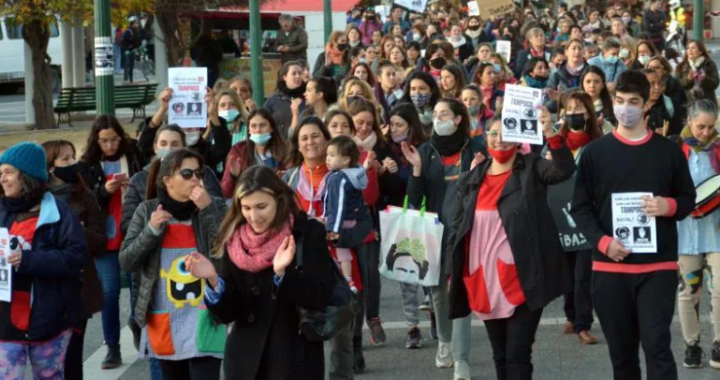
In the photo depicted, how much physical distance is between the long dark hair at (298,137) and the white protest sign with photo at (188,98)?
1.87m

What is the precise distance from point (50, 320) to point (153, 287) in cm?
59

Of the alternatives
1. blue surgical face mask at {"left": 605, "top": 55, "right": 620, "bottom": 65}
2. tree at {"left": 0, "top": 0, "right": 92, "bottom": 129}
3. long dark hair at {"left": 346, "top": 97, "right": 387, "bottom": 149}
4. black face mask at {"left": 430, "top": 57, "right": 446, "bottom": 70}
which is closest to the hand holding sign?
long dark hair at {"left": 346, "top": 97, "right": 387, "bottom": 149}

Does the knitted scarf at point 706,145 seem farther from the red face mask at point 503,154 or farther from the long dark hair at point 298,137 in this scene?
the long dark hair at point 298,137

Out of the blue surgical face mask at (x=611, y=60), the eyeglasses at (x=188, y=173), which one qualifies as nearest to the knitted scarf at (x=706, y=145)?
the eyeglasses at (x=188, y=173)

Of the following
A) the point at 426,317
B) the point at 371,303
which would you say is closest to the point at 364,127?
the point at 371,303

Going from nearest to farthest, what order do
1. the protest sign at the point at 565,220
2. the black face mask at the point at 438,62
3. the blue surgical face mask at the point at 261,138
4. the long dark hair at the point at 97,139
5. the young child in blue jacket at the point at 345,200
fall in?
the young child in blue jacket at the point at 345,200 < the long dark hair at the point at 97,139 < the protest sign at the point at 565,220 < the blue surgical face mask at the point at 261,138 < the black face mask at the point at 438,62

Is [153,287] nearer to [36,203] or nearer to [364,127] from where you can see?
[36,203]

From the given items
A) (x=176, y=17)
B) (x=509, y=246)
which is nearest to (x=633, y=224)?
(x=509, y=246)

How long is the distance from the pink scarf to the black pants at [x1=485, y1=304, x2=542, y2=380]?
1983 millimetres

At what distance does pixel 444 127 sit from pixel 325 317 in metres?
3.29

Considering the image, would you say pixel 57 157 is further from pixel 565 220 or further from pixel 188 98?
pixel 565 220

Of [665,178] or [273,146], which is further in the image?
[273,146]

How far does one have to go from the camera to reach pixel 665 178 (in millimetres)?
7066

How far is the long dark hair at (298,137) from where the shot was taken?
8.35 meters
